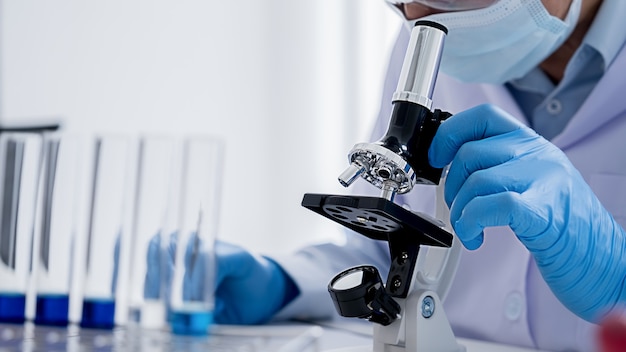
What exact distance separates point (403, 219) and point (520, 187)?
146 millimetres

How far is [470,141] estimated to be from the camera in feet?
3.08

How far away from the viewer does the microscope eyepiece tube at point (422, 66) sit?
874 mm

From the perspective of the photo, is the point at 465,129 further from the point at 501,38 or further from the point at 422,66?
the point at 501,38

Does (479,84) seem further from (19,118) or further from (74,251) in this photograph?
(19,118)

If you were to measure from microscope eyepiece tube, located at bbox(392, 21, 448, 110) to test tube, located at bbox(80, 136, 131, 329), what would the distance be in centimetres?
54

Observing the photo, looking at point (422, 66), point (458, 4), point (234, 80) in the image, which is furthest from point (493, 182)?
point (234, 80)

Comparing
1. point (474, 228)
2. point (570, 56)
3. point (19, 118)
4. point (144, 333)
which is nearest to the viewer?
point (474, 228)

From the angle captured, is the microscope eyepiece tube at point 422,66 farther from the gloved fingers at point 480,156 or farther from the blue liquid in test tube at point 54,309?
the blue liquid in test tube at point 54,309

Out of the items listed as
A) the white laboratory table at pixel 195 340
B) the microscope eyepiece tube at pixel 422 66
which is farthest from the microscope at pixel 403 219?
the white laboratory table at pixel 195 340

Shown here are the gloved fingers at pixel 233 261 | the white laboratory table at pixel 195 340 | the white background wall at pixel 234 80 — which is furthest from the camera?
the white background wall at pixel 234 80

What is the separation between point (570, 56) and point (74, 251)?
86cm

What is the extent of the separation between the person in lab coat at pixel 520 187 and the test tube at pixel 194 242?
4.6 inches

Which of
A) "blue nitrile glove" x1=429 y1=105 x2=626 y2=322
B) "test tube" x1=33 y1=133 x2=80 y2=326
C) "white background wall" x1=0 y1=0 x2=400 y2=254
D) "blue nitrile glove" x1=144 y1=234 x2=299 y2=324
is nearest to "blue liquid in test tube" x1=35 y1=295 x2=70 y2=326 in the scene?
"test tube" x1=33 y1=133 x2=80 y2=326

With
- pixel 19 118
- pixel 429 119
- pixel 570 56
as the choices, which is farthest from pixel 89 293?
pixel 19 118
